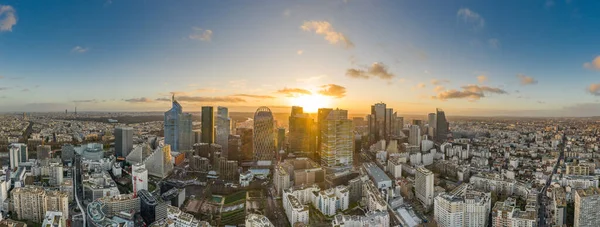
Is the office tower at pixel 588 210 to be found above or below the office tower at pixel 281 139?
below

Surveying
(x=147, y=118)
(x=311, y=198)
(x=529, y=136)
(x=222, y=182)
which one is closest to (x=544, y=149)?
(x=529, y=136)

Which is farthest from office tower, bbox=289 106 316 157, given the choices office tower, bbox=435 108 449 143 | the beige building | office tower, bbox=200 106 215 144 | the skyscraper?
the beige building

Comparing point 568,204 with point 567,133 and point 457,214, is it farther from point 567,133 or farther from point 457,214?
point 567,133

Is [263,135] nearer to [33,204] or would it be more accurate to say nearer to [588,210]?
[33,204]

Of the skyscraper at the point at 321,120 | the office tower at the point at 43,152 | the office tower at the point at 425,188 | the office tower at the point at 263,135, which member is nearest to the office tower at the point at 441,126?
the skyscraper at the point at 321,120

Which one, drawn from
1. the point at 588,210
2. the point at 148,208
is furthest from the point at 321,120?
the point at 588,210

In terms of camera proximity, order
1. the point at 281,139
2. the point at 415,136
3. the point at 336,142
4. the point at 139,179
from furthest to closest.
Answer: the point at 415,136, the point at 281,139, the point at 336,142, the point at 139,179

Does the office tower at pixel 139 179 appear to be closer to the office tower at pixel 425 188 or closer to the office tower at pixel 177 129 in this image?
the office tower at pixel 177 129
